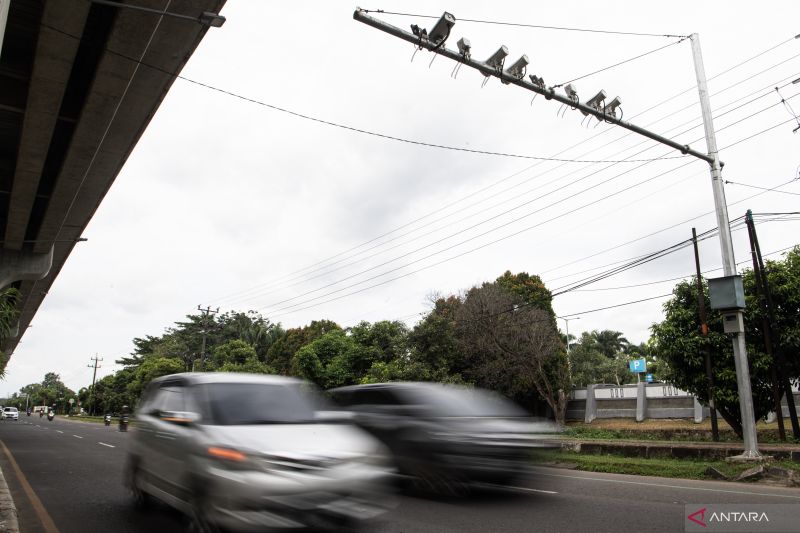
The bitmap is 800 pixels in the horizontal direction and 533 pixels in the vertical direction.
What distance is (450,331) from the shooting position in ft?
98.2

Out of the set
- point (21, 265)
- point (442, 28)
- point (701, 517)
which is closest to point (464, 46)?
point (442, 28)

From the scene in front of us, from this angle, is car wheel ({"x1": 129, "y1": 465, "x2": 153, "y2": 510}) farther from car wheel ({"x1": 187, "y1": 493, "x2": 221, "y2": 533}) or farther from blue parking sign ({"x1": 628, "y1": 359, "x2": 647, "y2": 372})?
blue parking sign ({"x1": 628, "y1": 359, "x2": 647, "y2": 372})

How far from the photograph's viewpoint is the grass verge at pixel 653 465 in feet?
36.7

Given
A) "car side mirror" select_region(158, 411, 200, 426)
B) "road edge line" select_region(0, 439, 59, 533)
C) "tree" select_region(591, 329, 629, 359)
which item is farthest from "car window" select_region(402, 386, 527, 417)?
"tree" select_region(591, 329, 629, 359)

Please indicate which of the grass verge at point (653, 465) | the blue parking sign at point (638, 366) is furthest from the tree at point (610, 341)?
the grass verge at point (653, 465)

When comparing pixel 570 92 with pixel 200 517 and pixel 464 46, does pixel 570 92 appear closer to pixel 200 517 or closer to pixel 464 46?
pixel 464 46

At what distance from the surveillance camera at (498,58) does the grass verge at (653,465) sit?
729cm

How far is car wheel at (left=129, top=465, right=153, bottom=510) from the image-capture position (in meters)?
6.76

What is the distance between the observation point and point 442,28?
7891mm

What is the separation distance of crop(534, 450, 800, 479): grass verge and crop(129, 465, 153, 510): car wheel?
6.93 metres

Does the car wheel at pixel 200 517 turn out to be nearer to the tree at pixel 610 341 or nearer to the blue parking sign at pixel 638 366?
the blue parking sign at pixel 638 366

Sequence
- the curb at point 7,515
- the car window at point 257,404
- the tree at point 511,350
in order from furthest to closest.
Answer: the tree at point 511,350 < the curb at point 7,515 < the car window at point 257,404

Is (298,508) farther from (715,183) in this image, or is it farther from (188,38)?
(715,183)

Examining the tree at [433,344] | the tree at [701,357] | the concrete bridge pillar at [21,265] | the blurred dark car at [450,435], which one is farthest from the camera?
the tree at [433,344]
